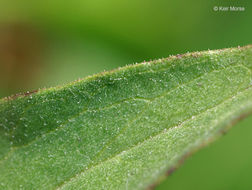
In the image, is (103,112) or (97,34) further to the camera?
(97,34)

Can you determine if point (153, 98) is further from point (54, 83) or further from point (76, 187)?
point (54, 83)

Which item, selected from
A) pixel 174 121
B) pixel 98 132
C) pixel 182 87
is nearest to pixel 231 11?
pixel 182 87

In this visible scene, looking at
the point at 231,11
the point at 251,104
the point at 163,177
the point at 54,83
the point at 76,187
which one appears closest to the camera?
the point at 163,177

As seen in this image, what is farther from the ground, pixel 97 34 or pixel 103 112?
pixel 97 34

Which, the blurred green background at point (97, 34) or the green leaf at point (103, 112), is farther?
the blurred green background at point (97, 34)
